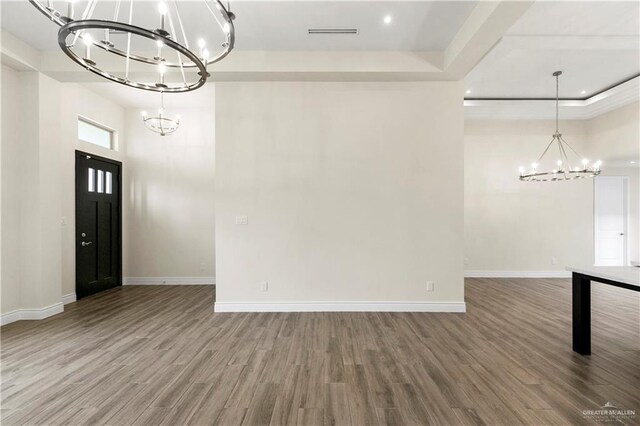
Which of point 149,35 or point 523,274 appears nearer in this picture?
point 149,35

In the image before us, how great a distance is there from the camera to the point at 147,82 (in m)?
4.14

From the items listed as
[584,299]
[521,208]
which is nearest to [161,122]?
[584,299]

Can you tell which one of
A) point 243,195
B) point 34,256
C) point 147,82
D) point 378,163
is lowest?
point 34,256

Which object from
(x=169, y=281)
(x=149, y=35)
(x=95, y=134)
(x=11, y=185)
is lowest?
(x=169, y=281)

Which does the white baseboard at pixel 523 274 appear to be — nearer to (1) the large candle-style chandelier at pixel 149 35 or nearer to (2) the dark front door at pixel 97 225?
(1) the large candle-style chandelier at pixel 149 35

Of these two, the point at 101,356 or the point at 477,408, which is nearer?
the point at 477,408

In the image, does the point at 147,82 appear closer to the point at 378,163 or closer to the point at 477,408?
the point at 378,163

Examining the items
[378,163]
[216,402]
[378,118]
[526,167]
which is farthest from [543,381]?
[526,167]

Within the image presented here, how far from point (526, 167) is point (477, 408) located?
6.19 metres

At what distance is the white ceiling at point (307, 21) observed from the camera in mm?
2932

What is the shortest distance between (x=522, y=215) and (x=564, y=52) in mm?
3531

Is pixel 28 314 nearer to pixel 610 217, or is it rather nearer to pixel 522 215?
pixel 522 215

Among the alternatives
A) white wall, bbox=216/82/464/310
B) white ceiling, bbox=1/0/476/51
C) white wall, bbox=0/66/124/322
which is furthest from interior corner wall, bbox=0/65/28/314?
white wall, bbox=216/82/464/310

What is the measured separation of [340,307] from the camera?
4.05 m
